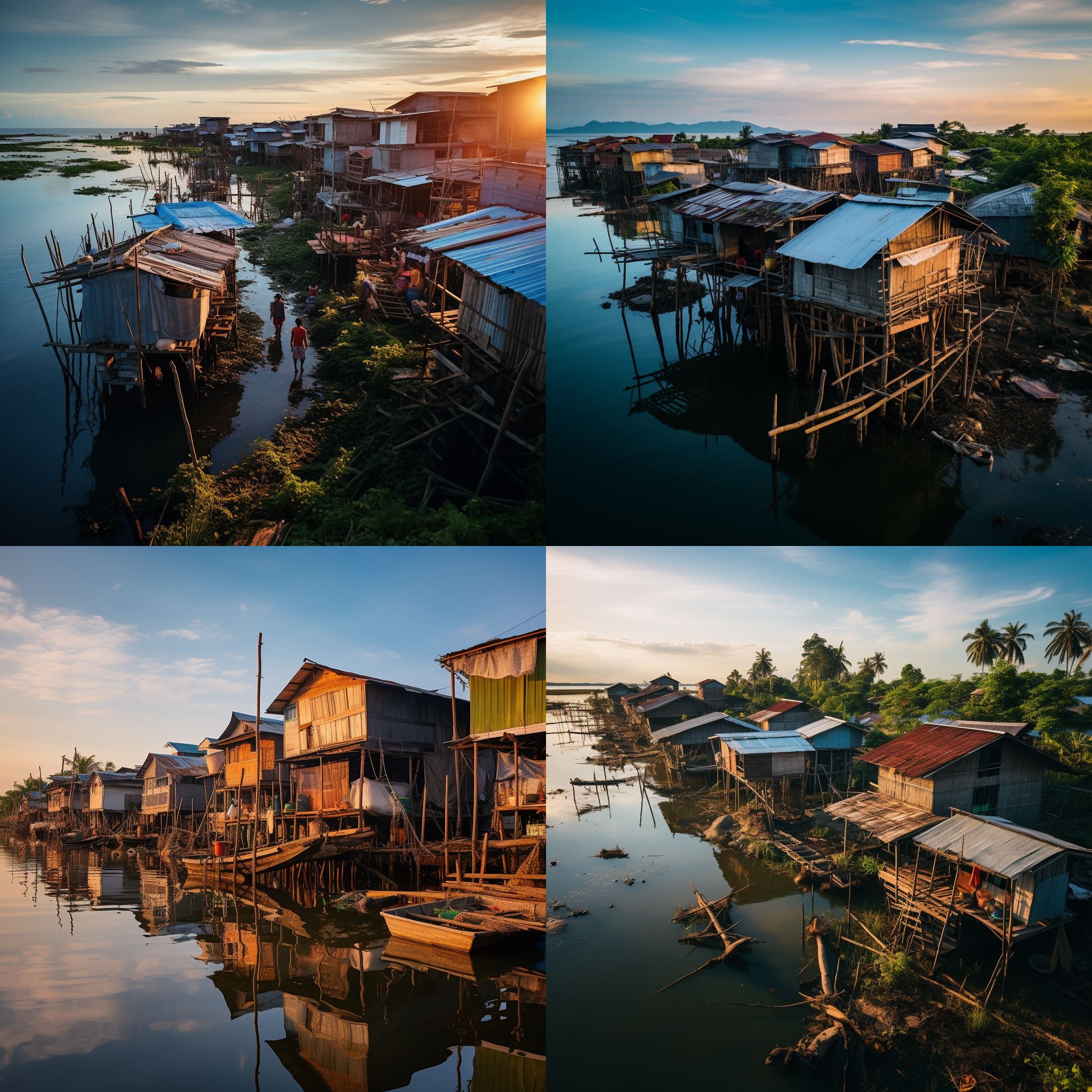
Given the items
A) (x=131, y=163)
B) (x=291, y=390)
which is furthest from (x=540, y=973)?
(x=131, y=163)

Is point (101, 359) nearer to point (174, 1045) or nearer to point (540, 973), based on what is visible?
point (174, 1045)

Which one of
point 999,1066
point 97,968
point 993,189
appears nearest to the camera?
point 999,1066

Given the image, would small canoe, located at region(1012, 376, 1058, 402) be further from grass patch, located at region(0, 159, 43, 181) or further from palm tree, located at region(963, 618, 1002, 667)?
grass patch, located at region(0, 159, 43, 181)

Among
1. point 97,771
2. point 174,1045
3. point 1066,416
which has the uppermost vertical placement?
point 1066,416

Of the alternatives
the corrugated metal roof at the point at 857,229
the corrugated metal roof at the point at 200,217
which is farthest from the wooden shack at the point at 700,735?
the corrugated metal roof at the point at 200,217

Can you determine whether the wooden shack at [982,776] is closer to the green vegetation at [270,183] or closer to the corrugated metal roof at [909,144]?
the corrugated metal roof at [909,144]

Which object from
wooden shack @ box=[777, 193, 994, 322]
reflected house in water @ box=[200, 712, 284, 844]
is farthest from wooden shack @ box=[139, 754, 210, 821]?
wooden shack @ box=[777, 193, 994, 322]

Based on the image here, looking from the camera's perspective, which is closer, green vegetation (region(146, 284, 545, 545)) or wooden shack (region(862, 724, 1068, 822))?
green vegetation (region(146, 284, 545, 545))
